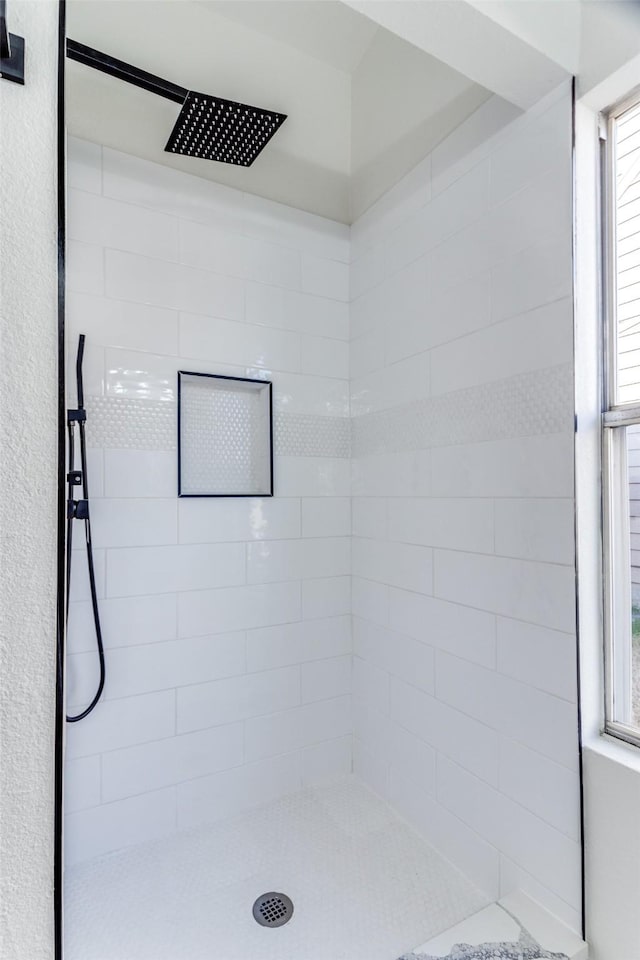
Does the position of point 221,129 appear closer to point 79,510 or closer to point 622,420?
point 79,510

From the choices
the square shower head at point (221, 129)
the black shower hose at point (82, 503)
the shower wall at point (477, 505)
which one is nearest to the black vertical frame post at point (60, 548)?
the square shower head at point (221, 129)

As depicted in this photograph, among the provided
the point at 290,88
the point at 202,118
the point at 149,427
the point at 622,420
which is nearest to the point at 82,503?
the point at 149,427

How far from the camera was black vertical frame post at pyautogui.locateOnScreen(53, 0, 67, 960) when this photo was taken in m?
0.61

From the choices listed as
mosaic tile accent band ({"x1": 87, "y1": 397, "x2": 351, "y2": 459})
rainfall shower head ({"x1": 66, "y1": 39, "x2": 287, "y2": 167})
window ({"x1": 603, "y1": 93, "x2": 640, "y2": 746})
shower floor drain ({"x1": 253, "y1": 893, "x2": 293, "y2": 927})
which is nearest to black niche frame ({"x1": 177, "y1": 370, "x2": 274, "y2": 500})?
mosaic tile accent band ({"x1": 87, "y1": 397, "x2": 351, "y2": 459})

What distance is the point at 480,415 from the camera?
162 cm

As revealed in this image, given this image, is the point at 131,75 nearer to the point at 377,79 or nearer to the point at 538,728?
the point at 377,79

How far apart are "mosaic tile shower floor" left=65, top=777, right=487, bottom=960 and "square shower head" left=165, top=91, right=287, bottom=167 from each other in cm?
238

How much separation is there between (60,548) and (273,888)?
1579mm

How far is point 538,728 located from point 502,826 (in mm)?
363

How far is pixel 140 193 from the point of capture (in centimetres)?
186

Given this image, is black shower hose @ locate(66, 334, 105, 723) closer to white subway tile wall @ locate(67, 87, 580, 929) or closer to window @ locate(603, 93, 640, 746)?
white subway tile wall @ locate(67, 87, 580, 929)

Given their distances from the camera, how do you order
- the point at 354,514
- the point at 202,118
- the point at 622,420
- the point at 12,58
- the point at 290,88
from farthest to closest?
the point at 354,514, the point at 290,88, the point at 202,118, the point at 622,420, the point at 12,58

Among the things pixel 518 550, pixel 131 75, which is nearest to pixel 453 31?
pixel 131 75

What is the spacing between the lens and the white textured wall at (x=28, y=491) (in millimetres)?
590
